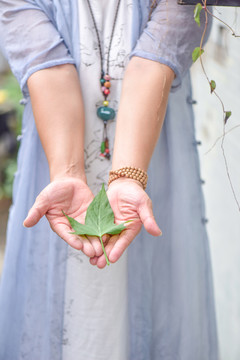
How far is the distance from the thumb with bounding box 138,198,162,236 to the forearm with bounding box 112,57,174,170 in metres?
0.10

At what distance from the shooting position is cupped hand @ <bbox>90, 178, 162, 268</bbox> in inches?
32.7

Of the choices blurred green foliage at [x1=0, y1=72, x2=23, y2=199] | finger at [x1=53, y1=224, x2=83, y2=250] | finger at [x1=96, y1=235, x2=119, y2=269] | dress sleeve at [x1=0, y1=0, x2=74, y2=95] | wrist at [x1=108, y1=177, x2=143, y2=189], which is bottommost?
blurred green foliage at [x1=0, y1=72, x2=23, y2=199]

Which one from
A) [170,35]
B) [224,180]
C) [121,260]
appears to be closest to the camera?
[170,35]

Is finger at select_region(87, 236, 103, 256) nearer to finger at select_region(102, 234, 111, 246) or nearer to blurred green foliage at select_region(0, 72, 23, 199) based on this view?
finger at select_region(102, 234, 111, 246)

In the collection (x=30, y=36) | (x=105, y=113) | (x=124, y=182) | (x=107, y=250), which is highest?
(x=30, y=36)

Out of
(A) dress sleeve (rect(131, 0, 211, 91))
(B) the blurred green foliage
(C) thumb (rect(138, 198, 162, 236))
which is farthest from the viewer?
(B) the blurred green foliage

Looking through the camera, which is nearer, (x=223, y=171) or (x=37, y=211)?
(x=37, y=211)

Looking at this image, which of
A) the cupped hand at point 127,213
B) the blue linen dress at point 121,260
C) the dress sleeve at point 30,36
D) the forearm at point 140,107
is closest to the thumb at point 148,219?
the cupped hand at point 127,213

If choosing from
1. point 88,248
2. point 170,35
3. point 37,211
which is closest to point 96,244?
point 88,248

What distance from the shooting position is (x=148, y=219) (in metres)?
0.82

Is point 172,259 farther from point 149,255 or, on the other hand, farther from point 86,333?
point 86,333

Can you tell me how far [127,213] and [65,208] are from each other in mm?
121

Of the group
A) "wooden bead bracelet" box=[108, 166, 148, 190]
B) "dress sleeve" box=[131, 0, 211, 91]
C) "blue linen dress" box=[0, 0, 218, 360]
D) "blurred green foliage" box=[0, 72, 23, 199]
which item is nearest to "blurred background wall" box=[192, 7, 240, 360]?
"blue linen dress" box=[0, 0, 218, 360]

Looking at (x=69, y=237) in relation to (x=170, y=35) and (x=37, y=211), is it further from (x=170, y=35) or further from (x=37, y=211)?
(x=170, y=35)
